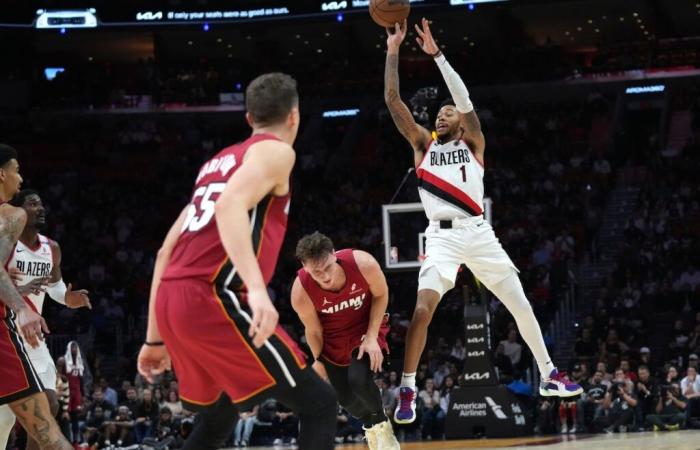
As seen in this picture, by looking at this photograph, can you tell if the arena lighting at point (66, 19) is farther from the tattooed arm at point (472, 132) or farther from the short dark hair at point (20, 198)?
the tattooed arm at point (472, 132)

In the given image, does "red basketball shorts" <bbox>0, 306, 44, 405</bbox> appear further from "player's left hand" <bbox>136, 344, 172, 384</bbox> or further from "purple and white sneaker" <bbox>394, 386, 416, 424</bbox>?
"purple and white sneaker" <bbox>394, 386, 416, 424</bbox>

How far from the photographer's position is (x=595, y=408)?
1614 centimetres

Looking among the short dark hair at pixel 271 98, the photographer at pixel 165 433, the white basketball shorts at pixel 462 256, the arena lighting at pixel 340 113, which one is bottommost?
the photographer at pixel 165 433

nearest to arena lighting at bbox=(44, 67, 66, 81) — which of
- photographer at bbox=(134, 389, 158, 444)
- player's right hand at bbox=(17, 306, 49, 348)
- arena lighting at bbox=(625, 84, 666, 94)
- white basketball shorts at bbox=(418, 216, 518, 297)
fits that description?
arena lighting at bbox=(625, 84, 666, 94)

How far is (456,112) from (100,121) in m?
25.0

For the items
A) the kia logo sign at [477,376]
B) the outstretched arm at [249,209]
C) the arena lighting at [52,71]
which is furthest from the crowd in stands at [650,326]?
the arena lighting at [52,71]

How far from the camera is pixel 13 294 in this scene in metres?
6.51

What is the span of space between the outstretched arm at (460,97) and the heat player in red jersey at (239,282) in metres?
3.76

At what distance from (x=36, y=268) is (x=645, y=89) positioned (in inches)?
994

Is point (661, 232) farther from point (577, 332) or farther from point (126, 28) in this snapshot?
point (126, 28)

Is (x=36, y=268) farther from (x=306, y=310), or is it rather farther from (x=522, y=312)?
(x=522, y=312)

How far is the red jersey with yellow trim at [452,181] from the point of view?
844 cm

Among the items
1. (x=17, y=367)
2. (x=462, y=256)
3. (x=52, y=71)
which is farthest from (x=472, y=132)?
(x=52, y=71)

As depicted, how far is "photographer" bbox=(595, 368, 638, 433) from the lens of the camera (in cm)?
1569
